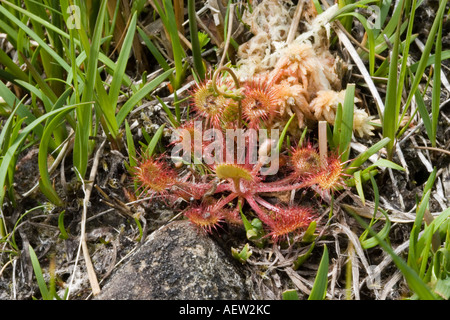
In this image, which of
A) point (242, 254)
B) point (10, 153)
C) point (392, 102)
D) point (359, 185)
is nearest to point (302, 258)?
point (242, 254)

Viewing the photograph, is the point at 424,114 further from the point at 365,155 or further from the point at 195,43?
the point at 195,43

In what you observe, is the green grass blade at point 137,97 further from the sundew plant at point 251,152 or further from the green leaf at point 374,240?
the green leaf at point 374,240

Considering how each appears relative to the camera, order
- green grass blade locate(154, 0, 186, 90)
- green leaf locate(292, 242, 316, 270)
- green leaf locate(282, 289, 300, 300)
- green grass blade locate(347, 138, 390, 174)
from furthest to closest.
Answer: green grass blade locate(154, 0, 186, 90)
green grass blade locate(347, 138, 390, 174)
green leaf locate(292, 242, 316, 270)
green leaf locate(282, 289, 300, 300)

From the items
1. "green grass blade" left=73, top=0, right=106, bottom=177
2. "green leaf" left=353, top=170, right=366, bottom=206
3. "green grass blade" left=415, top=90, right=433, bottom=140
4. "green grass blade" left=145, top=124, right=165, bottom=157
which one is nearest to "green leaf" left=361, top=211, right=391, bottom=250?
"green leaf" left=353, top=170, right=366, bottom=206

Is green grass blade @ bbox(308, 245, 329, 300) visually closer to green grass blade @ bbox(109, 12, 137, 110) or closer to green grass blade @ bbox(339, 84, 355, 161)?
green grass blade @ bbox(339, 84, 355, 161)

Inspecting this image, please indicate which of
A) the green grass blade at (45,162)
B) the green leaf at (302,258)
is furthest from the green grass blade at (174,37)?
the green leaf at (302,258)

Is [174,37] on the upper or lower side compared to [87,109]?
upper

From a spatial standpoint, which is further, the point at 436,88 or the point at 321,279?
the point at 436,88

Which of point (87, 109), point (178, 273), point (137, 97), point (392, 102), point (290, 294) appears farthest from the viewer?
point (137, 97)
